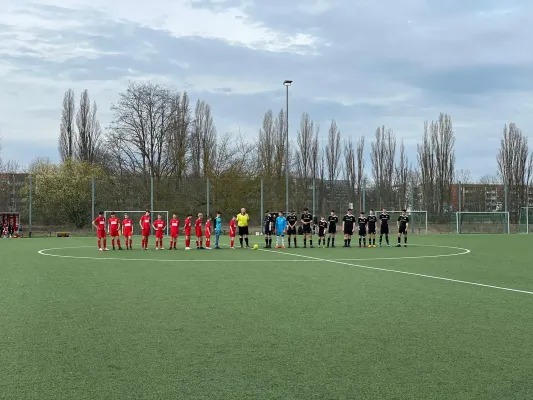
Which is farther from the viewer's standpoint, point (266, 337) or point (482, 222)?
point (482, 222)

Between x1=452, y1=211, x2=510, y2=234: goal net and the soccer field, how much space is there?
33.3 metres

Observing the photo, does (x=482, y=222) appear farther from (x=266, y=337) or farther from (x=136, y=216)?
(x=266, y=337)

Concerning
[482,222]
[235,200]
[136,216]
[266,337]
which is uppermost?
[235,200]

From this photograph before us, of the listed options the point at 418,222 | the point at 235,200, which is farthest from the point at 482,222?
the point at 235,200

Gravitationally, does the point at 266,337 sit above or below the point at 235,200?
below

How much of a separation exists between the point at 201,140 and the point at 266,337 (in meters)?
52.7

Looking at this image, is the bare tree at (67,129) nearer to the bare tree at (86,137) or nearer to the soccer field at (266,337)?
the bare tree at (86,137)

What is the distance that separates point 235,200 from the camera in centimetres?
4378

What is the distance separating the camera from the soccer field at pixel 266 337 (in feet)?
16.5

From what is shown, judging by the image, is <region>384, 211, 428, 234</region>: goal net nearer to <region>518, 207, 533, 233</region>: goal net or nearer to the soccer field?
<region>518, 207, 533, 233</region>: goal net

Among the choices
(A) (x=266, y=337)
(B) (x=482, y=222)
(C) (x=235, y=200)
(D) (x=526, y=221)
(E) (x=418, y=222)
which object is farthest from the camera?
(D) (x=526, y=221)

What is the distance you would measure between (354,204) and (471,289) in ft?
111

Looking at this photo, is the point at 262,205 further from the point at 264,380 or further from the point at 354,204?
the point at 264,380

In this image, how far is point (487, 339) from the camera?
22.5 feet
